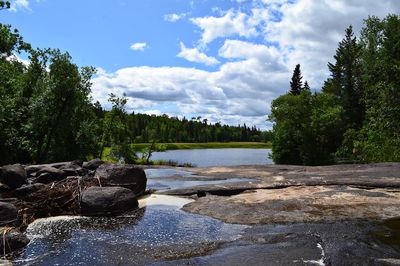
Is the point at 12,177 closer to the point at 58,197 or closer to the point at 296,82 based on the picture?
the point at 58,197

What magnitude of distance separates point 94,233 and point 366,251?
28.8ft

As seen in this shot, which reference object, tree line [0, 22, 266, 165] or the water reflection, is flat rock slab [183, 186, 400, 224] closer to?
the water reflection

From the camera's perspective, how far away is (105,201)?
1714cm

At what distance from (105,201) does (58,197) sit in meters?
2.38

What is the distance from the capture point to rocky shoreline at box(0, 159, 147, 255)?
14.5 meters

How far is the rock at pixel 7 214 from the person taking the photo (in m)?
14.4

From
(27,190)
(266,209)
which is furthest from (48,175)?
(266,209)

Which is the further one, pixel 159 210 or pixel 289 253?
pixel 159 210

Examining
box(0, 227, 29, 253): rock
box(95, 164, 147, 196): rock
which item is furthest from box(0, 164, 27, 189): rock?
box(0, 227, 29, 253): rock

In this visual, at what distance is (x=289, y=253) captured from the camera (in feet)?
36.2

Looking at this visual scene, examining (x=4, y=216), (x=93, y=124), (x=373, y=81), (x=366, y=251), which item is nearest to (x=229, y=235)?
(x=366, y=251)

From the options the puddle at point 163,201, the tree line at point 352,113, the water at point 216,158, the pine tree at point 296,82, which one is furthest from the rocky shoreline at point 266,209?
the pine tree at point 296,82

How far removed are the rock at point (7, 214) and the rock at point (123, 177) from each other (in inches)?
242

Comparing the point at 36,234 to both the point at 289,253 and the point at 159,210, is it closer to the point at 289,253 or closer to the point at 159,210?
the point at 159,210
